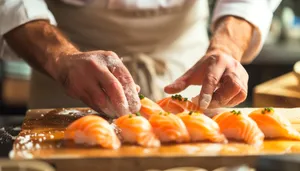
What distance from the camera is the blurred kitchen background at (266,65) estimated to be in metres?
5.07

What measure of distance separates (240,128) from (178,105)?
34 centimetres

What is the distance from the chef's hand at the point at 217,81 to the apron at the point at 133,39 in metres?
0.44

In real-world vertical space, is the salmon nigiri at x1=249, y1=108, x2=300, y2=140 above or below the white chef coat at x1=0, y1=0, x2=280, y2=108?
below

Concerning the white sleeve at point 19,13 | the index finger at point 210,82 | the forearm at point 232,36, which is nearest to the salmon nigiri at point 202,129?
the index finger at point 210,82

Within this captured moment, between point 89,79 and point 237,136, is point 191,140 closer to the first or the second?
point 237,136

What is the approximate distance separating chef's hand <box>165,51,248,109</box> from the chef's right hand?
217 mm

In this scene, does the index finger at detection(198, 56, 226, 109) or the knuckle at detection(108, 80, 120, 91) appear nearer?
the knuckle at detection(108, 80, 120, 91)

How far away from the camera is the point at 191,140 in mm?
1857

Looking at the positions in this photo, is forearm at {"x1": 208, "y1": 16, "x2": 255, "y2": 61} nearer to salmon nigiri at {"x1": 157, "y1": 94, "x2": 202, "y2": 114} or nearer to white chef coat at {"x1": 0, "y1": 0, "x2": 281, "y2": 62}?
white chef coat at {"x1": 0, "y1": 0, "x2": 281, "y2": 62}

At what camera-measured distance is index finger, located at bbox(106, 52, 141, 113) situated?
2.05 meters

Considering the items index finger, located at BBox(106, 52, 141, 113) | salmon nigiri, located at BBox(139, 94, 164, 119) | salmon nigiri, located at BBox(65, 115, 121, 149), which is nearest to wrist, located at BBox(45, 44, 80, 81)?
index finger, located at BBox(106, 52, 141, 113)

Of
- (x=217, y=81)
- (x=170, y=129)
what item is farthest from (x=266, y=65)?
(x=170, y=129)

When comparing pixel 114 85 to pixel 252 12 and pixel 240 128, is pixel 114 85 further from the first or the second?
pixel 252 12

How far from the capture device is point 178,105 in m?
2.17
